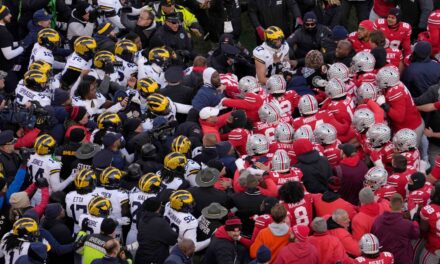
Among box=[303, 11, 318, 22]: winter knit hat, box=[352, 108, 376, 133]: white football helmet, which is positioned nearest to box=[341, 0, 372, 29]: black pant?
box=[303, 11, 318, 22]: winter knit hat

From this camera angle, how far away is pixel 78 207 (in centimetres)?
1506

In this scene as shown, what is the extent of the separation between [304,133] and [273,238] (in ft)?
7.92

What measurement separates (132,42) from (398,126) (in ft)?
15.4

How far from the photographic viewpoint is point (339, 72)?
17.6 metres

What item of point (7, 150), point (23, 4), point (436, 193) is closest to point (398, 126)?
point (436, 193)

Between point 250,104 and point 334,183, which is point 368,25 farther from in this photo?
point 334,183

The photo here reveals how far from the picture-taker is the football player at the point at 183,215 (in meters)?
14.4

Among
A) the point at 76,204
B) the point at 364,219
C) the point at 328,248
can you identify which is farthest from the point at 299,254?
the point at 76,204

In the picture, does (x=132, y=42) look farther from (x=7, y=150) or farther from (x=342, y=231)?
(x=342, y=231)

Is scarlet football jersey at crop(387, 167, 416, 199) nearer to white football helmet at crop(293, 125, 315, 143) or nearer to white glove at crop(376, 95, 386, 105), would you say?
white football helmet at crop(293, 125, 315, 143)

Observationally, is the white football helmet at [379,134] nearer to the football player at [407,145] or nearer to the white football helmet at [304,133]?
the football player at [407,145]

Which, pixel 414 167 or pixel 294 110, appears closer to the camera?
pixel 414 167

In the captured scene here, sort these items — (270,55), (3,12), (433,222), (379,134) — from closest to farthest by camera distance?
(433,222) < (379,134) < (270,55) < (3,12)

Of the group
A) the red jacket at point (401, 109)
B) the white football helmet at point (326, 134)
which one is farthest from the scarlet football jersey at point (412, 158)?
the red jacket at point (401, 109)
